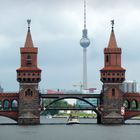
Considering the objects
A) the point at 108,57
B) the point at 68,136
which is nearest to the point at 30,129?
the point at 68,136

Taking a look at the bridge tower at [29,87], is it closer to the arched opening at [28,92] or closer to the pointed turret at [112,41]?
the arched opening at [28,92]

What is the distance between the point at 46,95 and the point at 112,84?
1176 centimetres

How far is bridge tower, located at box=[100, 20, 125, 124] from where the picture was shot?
154 metres

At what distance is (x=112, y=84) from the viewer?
15425cm

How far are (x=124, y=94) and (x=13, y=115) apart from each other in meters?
20.2

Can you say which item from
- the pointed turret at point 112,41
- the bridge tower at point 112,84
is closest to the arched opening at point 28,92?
the bridge tower at point 112,84

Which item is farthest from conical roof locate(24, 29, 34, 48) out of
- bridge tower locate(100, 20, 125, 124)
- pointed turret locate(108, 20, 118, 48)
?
pointed turret locate(108, 20, 118, 48)

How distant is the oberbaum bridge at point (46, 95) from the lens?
15262 cm

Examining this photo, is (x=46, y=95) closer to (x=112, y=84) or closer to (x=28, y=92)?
(x=28, y=92)

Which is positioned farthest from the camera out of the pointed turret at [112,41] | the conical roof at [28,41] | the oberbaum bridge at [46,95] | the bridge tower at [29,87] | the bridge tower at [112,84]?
the pointed turret at [112,41]

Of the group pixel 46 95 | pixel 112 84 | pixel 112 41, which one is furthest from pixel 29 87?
pixel 112 41

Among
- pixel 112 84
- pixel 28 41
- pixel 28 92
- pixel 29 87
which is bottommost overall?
pixel 28 92

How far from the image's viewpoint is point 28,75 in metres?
153

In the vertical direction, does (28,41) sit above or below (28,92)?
above
